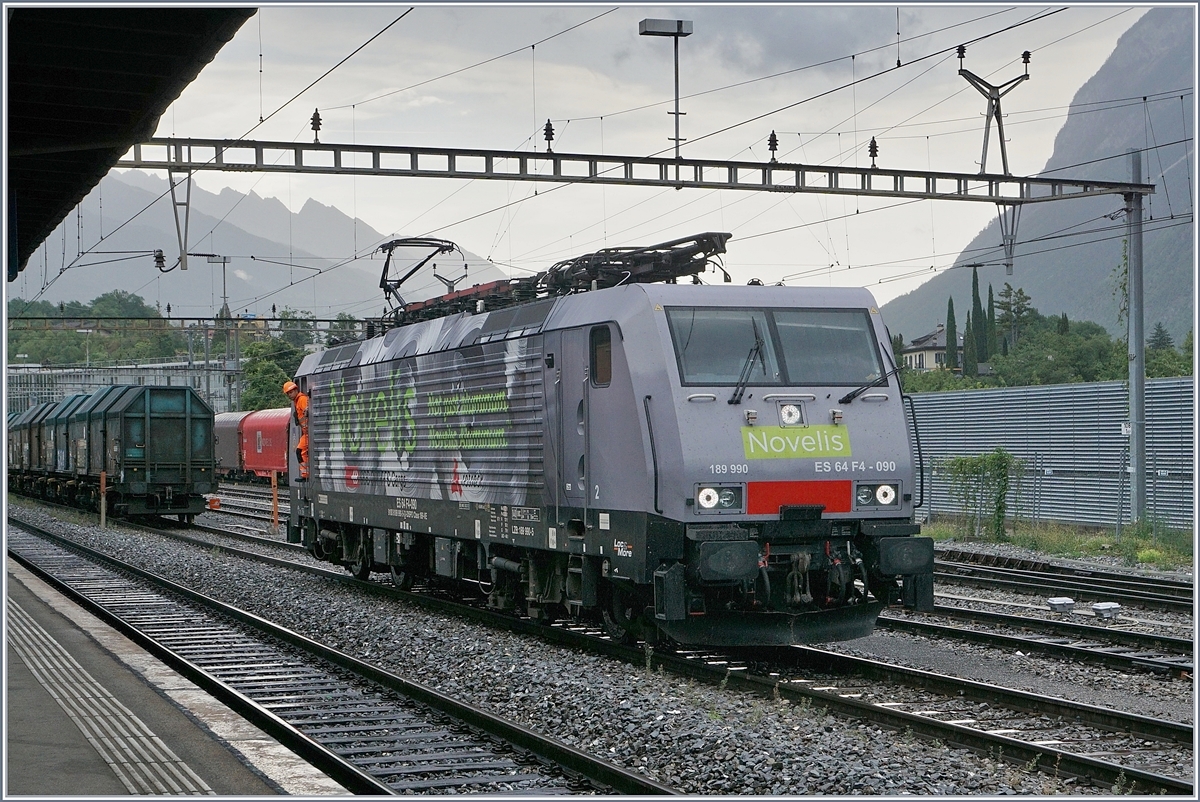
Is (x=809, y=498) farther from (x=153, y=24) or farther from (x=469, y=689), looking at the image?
(x=153, y=24)

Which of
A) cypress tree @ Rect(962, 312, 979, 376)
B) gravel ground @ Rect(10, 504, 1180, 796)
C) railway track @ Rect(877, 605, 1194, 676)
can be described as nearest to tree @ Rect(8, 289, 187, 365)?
cypress tree @ Rect(962, 312, 979, 376)

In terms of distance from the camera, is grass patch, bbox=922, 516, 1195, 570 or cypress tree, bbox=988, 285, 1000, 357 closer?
grass patch, bbox=922, 516, 1195, 570

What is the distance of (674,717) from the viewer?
881cm

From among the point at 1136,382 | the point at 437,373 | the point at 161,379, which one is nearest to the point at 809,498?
the point at 437,373

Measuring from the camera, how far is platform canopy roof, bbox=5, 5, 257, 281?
9.69m

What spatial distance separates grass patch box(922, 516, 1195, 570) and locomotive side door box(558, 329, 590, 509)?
39.1ft

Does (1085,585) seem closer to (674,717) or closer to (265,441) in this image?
(674,717)

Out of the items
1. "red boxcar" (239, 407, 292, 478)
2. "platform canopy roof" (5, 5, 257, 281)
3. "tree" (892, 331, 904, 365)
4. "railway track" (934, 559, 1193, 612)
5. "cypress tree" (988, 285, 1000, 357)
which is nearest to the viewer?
"platform canopy roof" (5, 5, 257, 281)

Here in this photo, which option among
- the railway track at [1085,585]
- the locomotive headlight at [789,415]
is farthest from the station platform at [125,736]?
the railway track at [1085,585]

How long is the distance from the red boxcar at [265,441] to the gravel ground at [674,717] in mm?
30914

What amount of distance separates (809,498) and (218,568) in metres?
12.9

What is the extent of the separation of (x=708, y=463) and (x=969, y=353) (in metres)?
100

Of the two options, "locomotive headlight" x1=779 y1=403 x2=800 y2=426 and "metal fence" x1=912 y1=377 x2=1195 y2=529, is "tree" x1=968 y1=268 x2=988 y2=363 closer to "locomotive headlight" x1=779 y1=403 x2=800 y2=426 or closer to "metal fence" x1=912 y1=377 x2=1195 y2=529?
"metal fence" x1=912 y1=377 x2=1195 y2=529

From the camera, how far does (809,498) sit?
10.6m
